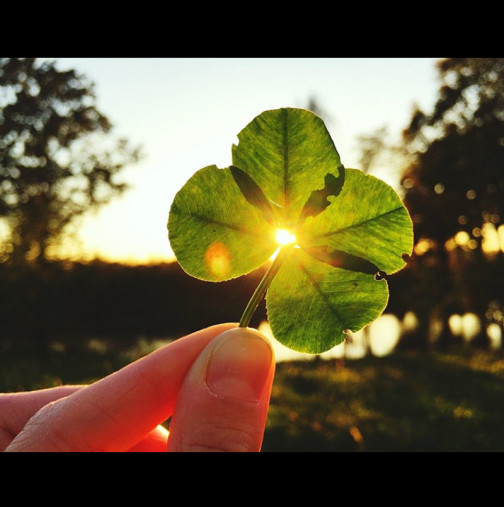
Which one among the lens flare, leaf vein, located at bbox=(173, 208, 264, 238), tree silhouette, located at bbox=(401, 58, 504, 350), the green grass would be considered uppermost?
tree silhouette, located at bbox=(401, 58, 504, 350)

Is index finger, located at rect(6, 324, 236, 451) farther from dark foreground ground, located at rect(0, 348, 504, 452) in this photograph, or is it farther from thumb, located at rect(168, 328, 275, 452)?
dark foreground ground, located at rect(0, 348, 504, 452)

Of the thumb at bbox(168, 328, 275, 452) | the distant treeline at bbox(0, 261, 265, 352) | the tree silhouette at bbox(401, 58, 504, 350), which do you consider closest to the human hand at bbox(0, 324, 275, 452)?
the thumb at bbox(168, 328, 275, 452)

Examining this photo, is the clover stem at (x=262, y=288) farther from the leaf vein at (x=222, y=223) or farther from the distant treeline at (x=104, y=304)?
the distant treeline at (x=104, y=304)

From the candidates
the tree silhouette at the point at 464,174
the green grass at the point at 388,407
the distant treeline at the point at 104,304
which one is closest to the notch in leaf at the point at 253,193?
the green grass at the point at 388,407

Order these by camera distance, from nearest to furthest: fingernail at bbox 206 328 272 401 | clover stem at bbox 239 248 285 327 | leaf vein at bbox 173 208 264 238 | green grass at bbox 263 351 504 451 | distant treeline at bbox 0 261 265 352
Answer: clover stem at bbox 239 248 285 327 → leaf vein at bbox 173 208 264 238 → fingernail at bbox 206 328 272 401 → green grass at bbox 263 351 504 451 → distant treeline at bbox 0 261 265 352

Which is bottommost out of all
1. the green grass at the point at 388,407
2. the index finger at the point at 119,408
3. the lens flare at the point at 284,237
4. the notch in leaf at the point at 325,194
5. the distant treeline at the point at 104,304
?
the index finger at the point at 119,408
